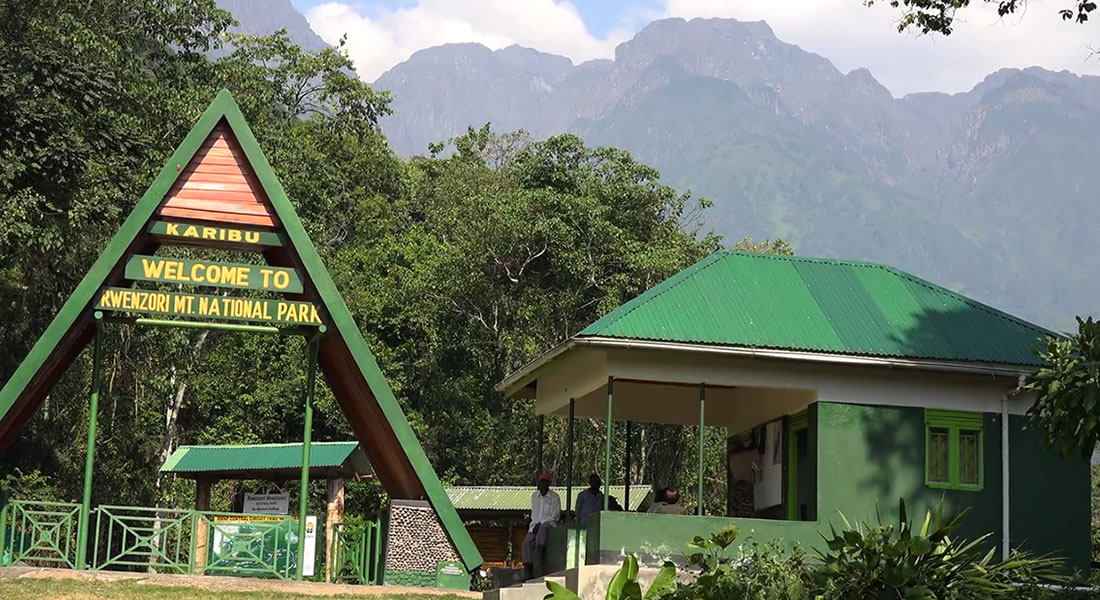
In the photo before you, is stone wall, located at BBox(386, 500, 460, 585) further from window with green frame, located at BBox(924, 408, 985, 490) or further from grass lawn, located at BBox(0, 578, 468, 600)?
window with green frame, located at BBox(924, 408, 985, 490)

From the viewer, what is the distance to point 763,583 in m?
13.7

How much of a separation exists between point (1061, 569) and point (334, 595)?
9.45 meters

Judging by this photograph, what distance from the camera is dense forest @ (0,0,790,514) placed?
101 feet

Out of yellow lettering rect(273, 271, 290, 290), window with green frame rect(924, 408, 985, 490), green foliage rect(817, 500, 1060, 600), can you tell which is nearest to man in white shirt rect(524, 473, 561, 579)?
yellow lettering rect(273, 271, 290, 290)

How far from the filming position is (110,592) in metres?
18.6

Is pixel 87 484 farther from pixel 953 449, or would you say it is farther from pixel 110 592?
A: pixel 953 449

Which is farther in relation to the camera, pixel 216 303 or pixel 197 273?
pixel 216 303

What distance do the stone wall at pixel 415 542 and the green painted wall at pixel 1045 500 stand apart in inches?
304

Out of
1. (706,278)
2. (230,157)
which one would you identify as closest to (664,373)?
(706,278)

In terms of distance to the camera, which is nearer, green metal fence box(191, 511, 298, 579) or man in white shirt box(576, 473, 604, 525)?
green metal fence box(191, 511, 298, 579)

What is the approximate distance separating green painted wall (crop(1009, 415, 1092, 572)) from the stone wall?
7.73m

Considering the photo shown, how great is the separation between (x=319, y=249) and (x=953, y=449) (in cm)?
2509

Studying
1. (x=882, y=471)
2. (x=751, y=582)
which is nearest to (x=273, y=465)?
(x=882, y=471)

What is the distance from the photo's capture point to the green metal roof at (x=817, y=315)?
1994 centimetres
